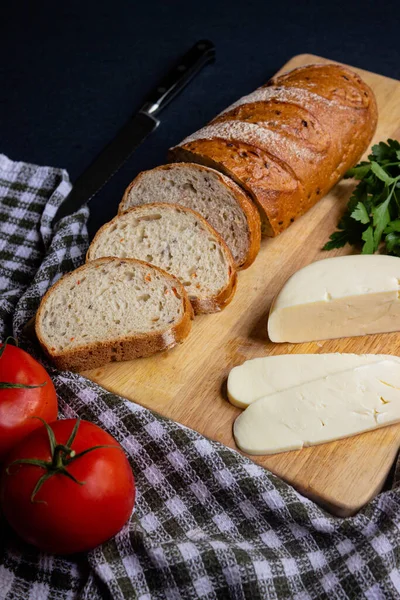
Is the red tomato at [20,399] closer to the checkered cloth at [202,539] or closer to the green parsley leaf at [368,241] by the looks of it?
the checkered cloth at [202,539]

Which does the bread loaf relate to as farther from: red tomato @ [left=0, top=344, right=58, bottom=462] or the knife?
red tomato @ [left=0, top=344, right=58, bottom=462]

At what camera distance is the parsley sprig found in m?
3.88

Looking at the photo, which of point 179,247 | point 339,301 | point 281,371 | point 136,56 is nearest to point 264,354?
point 281,371

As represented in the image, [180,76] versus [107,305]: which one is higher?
[180,76]

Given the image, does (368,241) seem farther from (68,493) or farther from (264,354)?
(68,493)

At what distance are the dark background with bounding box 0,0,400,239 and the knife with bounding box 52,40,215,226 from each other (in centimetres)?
16

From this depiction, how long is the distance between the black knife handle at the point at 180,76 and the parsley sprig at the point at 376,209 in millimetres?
1441

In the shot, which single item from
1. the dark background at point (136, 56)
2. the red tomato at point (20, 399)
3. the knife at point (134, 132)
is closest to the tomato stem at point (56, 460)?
the red tomato at point (20, 399)

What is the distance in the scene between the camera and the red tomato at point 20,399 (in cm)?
292

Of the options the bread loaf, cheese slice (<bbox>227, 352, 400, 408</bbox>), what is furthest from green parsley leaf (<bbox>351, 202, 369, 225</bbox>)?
cheese slice (<bbox>227, 352, 400, 408</bbox>)

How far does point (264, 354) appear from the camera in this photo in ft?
11.6

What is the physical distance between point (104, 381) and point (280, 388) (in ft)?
2.70

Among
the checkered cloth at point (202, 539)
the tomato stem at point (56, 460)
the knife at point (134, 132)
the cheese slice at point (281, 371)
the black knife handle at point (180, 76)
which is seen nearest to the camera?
the tomato stem at point (56, 460)

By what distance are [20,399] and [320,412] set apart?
3.94 feet
